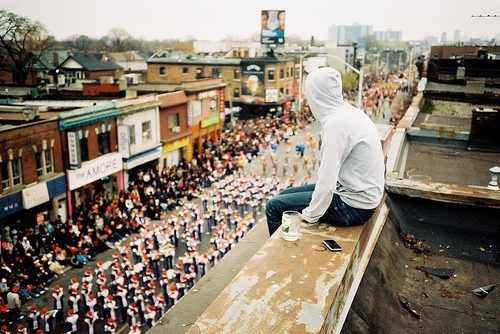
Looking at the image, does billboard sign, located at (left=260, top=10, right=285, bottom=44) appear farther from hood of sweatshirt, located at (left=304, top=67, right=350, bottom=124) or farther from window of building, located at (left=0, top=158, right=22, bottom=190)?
hood of sweatshirt, located at (left=304, top=67, right=350, bottom=124)

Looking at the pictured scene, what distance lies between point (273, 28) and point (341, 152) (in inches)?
2378

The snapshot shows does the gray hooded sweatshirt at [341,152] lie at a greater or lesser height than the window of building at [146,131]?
greater

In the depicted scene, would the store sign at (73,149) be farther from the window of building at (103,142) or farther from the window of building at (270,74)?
the window of building at (270,74)

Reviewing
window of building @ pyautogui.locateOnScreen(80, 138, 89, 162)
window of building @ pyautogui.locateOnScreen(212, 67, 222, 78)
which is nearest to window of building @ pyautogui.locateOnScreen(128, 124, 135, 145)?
window of building @ pyautogui.locateOnScreen(80, 138, 89, 162)

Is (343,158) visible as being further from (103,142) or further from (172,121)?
(172,121)

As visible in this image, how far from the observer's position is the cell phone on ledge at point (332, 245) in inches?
130

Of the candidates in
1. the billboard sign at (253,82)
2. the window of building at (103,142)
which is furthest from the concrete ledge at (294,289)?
the billboard sign at (253,82)

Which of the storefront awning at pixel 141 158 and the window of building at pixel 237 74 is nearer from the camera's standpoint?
the storefront awning at pixel 141 158

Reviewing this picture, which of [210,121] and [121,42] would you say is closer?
[210,121]

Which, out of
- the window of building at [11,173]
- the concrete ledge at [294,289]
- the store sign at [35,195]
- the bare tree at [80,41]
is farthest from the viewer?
the bare tree at [80,41]

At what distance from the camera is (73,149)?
21641mm

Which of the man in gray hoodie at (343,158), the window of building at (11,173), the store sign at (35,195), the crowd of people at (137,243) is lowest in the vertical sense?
the crowd of people at (137,243)

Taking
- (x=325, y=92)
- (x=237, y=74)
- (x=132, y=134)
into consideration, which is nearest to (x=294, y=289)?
(x=325, y=92)

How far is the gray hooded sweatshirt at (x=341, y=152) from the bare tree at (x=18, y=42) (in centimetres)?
4244
